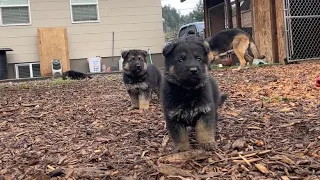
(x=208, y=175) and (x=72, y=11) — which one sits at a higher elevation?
(x=72, y=11)

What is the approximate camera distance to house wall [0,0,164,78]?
1780cm

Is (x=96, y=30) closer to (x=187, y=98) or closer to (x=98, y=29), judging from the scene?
(x=98, y=29)

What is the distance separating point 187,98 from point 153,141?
2.53 feet

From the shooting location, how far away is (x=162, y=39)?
1962cm

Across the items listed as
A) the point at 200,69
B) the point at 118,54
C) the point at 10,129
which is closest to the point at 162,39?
the point at 118,54

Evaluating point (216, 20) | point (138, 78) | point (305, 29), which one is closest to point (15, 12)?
point (216, 20)

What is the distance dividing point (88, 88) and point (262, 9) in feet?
→ 23.3

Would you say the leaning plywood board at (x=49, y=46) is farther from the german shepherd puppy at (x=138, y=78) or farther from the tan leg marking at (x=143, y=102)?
the tan leg marking at (x=143, y=102)

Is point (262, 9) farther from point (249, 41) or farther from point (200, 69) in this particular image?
point (200, 69)

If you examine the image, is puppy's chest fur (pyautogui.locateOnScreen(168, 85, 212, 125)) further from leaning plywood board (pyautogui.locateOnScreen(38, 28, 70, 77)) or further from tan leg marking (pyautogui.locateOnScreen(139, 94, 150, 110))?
leaning plywood board (pyautogui.locateOnScreen(38, 28, 70, 77))

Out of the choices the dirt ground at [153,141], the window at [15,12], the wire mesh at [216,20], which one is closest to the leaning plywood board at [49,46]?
the window at [15,12]

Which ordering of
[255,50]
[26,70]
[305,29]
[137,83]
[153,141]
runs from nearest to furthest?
1. [153,141]
2. [137,83]
3. [255,50]
4. [305,29]
5. [26,70]

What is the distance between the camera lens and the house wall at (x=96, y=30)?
17.8 metres

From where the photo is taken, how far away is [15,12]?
703 inches
